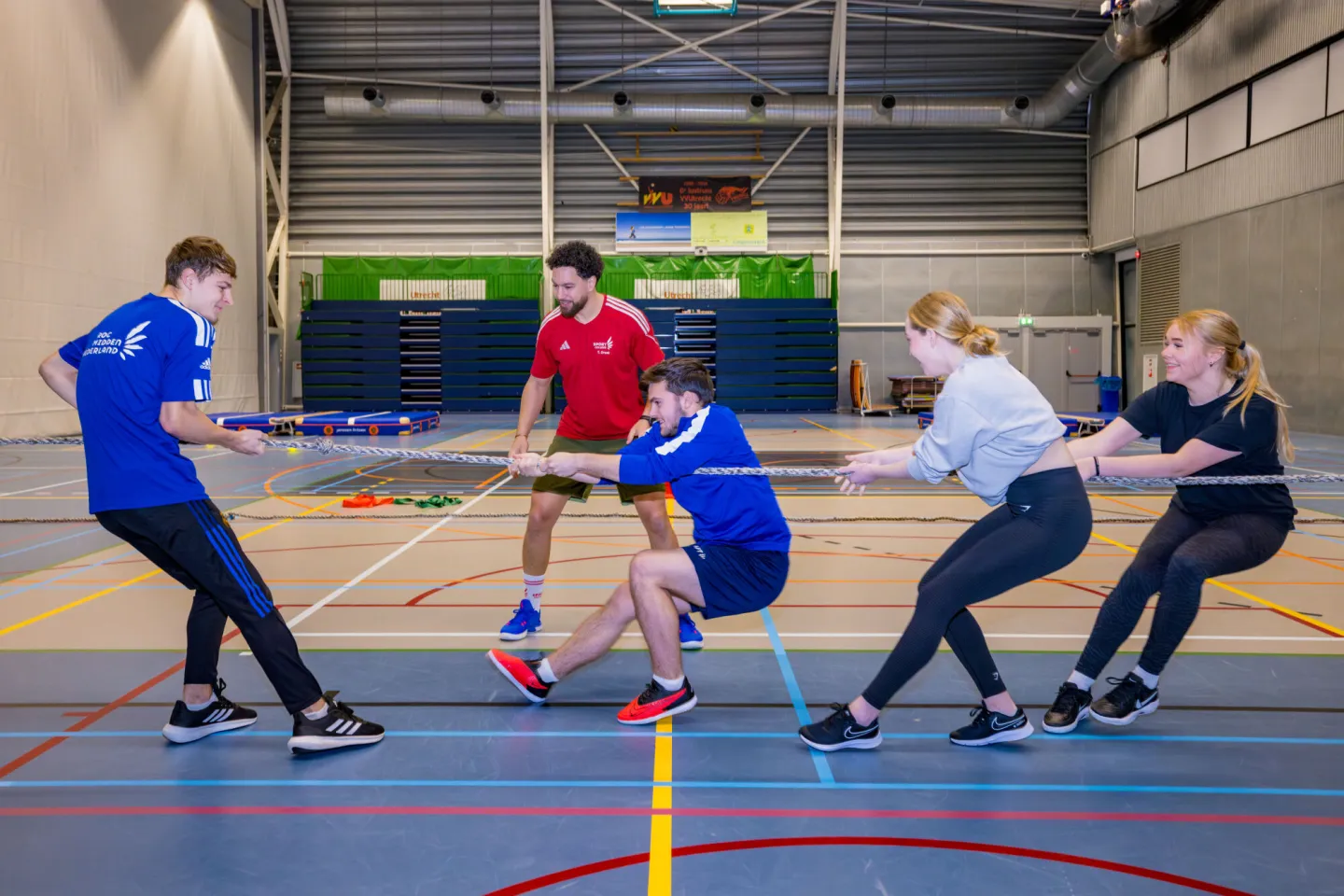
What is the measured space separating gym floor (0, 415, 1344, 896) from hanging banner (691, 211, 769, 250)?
2132cm

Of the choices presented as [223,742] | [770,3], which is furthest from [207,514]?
[770,3]

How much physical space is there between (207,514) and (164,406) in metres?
0.42

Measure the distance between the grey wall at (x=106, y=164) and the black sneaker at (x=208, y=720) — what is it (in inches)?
600

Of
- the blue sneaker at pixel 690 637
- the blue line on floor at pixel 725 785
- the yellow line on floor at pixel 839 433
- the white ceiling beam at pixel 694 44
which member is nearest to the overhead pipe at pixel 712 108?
the white ceiling beam at pixel 694 44

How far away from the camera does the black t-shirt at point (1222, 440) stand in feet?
13.6

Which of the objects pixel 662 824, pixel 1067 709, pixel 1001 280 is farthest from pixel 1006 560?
pixel 1001 280

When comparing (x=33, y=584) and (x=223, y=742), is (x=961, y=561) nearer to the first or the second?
(x=223, y=742)

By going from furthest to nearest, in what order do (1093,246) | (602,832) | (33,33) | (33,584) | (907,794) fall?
(1093,246), (33,33), (33,584), (907,794), (602,832)

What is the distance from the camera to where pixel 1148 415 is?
4496mm

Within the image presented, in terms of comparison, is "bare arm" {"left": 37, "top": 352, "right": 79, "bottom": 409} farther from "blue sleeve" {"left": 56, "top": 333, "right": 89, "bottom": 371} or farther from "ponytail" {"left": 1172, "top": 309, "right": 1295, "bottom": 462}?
"ponytail" {"left": 1172, "top": 309, "right": 1295, "bottom": 462}

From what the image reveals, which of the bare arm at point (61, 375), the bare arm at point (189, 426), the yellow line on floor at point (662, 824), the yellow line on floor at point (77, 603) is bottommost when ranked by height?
the yellow line on floor at point (662, 824)

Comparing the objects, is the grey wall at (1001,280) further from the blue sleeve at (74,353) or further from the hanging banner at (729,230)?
the blue sleeve at (74,353)

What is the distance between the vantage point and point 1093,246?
2723cm

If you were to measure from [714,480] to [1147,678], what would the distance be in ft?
6.23
